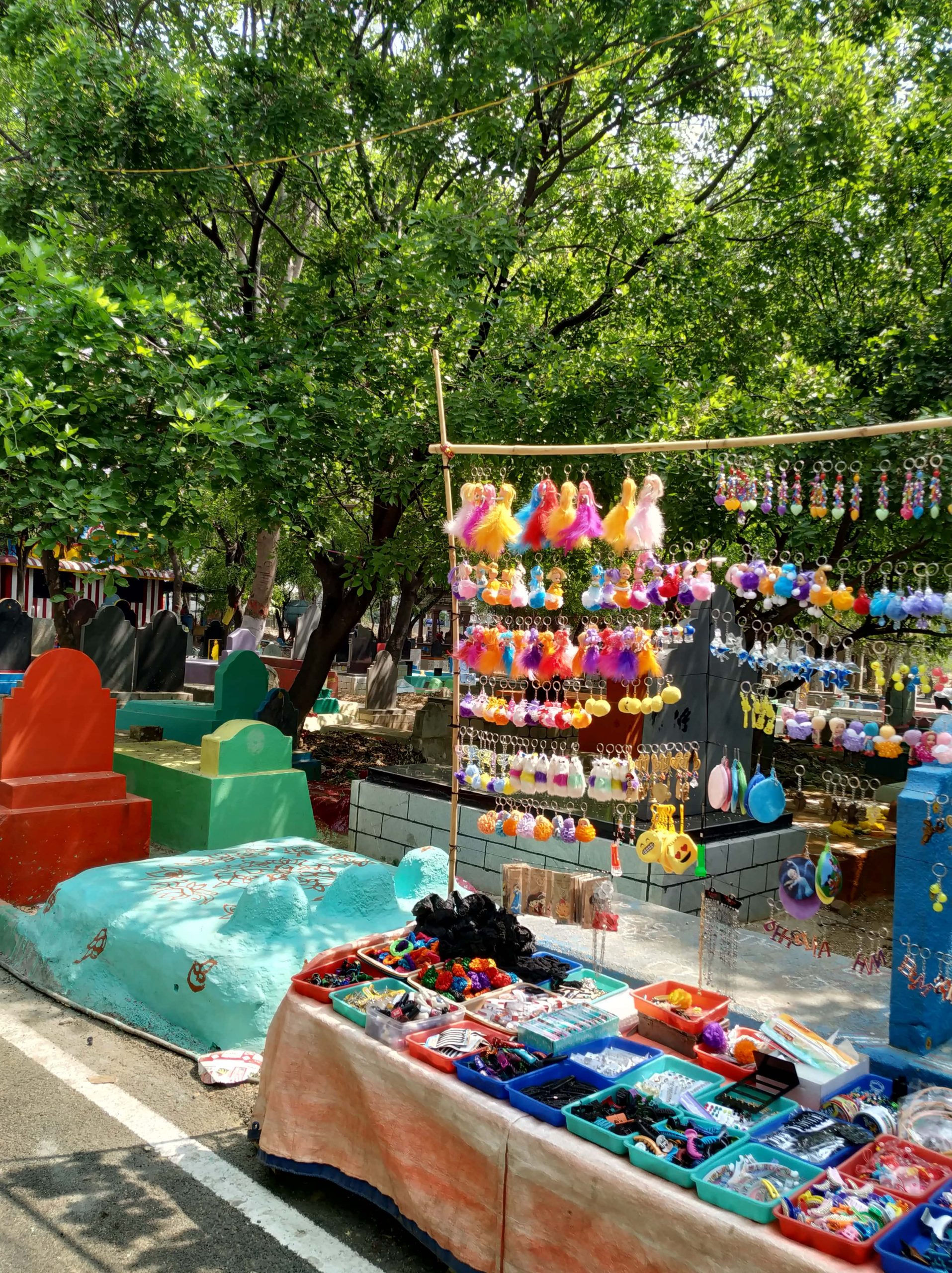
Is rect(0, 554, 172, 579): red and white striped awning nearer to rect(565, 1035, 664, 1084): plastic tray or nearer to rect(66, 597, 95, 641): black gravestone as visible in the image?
rect(66, 597, 95, 641): black gravestone

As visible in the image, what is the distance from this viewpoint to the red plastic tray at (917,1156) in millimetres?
2449

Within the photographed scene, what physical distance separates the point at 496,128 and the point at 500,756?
25.4 ft

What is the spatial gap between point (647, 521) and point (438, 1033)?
2.14 m

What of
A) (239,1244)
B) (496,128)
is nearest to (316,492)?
(496,128)

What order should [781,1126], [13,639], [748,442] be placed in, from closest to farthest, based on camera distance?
[781,1126] → [748,442] → [13,639]

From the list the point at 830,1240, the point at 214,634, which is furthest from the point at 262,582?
the point at 214,634

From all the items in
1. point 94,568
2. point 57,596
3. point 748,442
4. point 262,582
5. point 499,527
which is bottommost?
point 57,596

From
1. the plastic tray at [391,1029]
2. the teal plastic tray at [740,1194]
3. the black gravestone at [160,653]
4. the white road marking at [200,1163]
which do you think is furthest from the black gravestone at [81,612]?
the teal plastic tray at [740,1194]

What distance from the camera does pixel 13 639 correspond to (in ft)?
53.8

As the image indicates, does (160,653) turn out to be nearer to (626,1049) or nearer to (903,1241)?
(626,1049)

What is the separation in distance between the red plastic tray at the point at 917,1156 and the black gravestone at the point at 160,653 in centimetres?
1374

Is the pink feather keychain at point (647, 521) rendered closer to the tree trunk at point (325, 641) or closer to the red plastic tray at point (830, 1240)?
the red plastic tray at point (830, 1240)

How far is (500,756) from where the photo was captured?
4.48 meters

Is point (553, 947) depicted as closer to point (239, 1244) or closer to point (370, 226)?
point (239, 1244)
